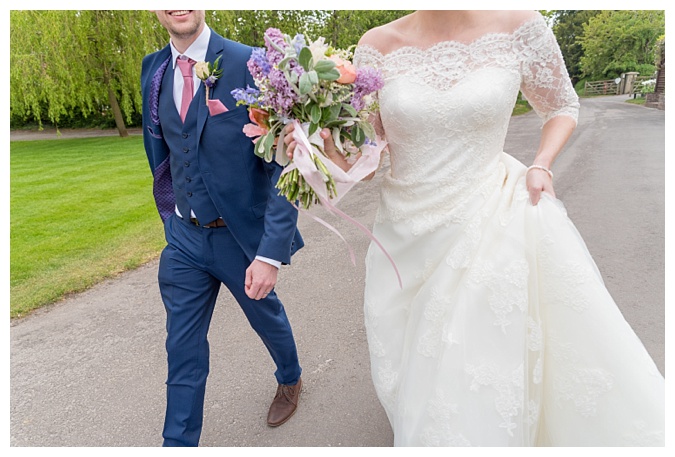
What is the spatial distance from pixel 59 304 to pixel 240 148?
3.09 metres

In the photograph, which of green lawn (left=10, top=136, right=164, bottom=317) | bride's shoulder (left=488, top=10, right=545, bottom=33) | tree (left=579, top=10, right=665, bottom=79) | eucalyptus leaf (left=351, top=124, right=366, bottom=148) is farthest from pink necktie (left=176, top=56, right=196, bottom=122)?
tree (left=579, top=10, right=665, bottom=79)

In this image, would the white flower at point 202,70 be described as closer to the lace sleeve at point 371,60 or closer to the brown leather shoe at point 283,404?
the lace sleeve at point 371,60

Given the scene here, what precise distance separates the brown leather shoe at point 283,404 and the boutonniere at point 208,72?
1.66 metres

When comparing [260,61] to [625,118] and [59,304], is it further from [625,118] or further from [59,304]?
[625,118]

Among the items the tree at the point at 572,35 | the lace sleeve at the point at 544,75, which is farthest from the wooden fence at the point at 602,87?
the lace sleeve at the point at 544,75

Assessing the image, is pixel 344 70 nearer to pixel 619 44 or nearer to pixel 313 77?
pixel 313 77

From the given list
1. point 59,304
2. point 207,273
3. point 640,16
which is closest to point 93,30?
point 59,304

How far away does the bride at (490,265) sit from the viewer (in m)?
1.96

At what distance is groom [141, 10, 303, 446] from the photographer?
2236 millimetres

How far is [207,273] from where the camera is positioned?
2.46 metres

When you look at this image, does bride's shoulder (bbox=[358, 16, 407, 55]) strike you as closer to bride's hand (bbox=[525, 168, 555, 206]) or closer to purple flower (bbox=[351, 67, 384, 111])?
purple flower (bbox=[351, 67, 384, 111])

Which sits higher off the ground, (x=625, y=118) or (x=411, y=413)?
(x=411, y=413)

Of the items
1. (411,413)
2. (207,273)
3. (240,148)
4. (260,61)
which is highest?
(260,61)

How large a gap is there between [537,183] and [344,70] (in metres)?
0.93
